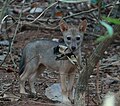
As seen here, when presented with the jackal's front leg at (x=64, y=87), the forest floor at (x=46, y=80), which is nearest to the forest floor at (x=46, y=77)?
the forest floor at (x=46, y=80)

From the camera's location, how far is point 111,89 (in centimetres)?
832

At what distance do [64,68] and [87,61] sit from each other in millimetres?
2747

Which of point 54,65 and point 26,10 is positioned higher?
point 26,10

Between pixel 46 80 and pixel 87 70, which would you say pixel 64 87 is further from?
pixel 87 70

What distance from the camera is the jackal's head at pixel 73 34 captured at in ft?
26.5

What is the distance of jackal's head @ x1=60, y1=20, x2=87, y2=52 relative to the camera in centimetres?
806

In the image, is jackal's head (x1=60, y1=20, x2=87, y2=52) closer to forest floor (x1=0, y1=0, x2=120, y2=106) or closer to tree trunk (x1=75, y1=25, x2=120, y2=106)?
forest floor (x1=0, y1=0, x2=120, y2=106)

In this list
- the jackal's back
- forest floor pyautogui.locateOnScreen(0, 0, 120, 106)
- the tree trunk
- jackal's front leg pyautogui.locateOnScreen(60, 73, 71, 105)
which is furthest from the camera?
the jackal's back

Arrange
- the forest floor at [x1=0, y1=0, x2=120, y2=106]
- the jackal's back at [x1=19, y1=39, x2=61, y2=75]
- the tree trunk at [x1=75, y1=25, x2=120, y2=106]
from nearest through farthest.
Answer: the tree trunk at [x1=75, y1=25, x2=120, y2=106]
the forest floor at [x1=0, y1=0, x2=120, y2=106]
the jackal's back at [x1=19, y1=39, x2=61, y2=75]

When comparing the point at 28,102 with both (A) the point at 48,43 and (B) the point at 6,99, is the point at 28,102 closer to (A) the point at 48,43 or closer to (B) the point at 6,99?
(B) the point at 6,99

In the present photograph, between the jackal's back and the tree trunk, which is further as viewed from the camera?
the jackal's back

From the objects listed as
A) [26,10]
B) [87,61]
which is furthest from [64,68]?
[26,10]

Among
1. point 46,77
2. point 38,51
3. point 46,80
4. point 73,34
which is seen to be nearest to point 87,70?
point 73,34

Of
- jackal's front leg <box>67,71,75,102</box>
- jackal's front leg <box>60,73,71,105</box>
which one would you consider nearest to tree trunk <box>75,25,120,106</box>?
jackal's front leg <box>60,73,71,105</box>
